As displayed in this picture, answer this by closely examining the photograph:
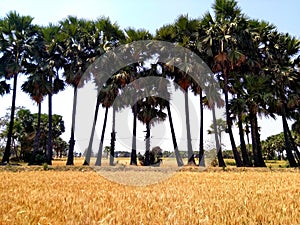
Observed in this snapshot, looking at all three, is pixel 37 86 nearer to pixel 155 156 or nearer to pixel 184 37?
pixel 155 156

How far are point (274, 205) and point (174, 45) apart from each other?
24630 millimetres

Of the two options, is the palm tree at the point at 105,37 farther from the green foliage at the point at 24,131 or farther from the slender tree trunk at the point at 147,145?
the green foliage at the point at 24,131

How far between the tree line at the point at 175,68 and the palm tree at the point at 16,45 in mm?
94

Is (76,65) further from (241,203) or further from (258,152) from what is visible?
(241,203)

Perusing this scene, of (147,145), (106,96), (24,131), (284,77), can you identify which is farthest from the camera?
(24,131)

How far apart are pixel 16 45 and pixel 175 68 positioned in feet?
53.6

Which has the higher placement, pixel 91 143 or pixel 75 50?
pixel 75 50

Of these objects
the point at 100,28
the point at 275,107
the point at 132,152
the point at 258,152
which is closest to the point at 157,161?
the point at 132,152

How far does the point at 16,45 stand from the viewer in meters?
30.7

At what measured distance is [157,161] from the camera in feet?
105

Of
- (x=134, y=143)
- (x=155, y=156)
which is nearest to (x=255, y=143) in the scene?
(x=155, y=156)

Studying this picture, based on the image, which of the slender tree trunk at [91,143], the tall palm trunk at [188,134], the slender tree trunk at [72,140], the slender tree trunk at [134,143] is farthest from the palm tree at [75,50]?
the tall palm trunk at [188,134]

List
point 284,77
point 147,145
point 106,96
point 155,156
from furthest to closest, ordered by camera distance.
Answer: point 155,156
point 147,145
point 106,96
point 284,77

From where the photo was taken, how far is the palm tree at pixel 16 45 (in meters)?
30.2
